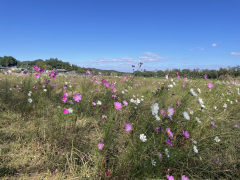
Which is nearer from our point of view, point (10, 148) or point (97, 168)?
point (97, 168)

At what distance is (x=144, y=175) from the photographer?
3.20ft

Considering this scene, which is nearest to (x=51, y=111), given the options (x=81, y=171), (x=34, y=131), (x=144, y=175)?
(x=34, y=131)

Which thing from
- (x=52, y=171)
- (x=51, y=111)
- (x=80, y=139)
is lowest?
(x=52, y=171)

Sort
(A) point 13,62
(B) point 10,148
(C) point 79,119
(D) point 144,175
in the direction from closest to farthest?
(D) point 144,175 < (B) point 10,148 < (C) point 79,119 < (A) point 13,62

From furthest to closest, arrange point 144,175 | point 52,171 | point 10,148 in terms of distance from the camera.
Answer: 1. point 10,148
2. point 52,171
3. point 144,175

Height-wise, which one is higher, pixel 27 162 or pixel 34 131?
pixel 34 131

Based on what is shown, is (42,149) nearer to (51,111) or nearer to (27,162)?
(27,162)

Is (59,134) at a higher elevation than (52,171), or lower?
higher

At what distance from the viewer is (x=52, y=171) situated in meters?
1.10

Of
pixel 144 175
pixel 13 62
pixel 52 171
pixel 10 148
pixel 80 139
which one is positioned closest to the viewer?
pixel 144 175

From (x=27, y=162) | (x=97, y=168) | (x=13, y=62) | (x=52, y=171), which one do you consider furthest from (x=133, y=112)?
(x=13, y=62)

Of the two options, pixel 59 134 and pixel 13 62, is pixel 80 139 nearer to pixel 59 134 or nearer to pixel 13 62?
pixel 59 134

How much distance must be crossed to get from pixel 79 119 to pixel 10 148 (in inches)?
32.5

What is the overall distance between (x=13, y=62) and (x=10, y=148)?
4205 inches
